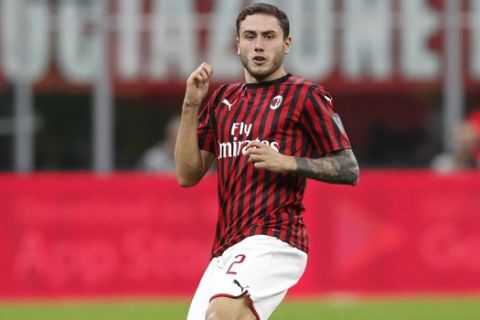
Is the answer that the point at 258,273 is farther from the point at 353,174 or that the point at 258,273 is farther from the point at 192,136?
the point at 192,136

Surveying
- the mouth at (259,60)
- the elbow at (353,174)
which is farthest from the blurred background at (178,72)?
the mouth at (259,60)

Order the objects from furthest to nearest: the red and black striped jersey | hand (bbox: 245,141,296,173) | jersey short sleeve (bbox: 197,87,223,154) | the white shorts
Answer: jersey short sleeve (bbox: 197,87,223,154) → the red and black striped jersey → the white shorts → hand (bbox: 245,141,296,173)

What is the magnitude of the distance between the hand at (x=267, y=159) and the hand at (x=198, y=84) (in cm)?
52

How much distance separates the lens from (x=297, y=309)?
1382cm

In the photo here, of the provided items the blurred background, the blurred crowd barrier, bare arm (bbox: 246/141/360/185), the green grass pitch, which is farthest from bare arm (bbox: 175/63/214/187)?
the blurred background

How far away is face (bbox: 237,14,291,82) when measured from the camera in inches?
294

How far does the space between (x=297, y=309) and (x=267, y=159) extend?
681 cm

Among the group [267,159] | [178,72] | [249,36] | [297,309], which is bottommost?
[297,309]

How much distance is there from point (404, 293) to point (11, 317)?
392cm

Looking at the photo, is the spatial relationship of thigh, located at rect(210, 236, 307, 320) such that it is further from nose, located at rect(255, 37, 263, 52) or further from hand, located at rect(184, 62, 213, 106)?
nose, located at rect(255, 37, 263, 52)

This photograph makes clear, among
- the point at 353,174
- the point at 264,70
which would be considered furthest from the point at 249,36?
the point at 353,174

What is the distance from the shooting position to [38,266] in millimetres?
14805

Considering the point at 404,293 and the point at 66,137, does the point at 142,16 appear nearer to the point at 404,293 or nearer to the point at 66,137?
the point at 66,137

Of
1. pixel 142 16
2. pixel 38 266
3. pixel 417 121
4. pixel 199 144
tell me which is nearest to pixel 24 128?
pixel 142 16
